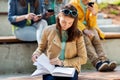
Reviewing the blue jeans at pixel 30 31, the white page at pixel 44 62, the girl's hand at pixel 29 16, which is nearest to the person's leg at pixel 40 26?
the blue jeans at pixel 30 31

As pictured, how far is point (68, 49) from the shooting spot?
3.42 m

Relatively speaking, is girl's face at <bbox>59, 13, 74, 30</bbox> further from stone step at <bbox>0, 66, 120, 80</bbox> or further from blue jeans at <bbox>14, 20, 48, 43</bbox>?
blue jeans at <bbox>14, 20, 48, 43</bbox>

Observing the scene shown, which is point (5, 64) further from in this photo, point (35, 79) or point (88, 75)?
point (88, 75)

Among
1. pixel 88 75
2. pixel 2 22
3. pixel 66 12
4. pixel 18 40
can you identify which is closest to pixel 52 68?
pixel 66 12

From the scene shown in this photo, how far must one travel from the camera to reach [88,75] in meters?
4.05

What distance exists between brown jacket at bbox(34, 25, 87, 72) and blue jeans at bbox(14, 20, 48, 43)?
74 cm

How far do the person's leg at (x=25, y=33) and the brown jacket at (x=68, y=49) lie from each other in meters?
0.78

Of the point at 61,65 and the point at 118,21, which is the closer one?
the point at 61,65

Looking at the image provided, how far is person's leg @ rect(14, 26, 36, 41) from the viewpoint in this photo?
13.9 feet

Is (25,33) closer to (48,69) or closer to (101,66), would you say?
(101,66)

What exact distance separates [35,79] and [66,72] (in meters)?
0.73

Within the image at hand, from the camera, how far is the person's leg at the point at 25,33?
13.9ft

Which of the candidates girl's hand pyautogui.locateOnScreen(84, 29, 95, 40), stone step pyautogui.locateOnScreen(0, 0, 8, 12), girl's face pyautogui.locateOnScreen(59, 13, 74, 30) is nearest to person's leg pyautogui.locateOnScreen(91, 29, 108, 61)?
girl's hand pyautogui.locateOnScreen(84, 29, 95, 40)

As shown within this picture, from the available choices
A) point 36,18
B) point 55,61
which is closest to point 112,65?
point 36,18
